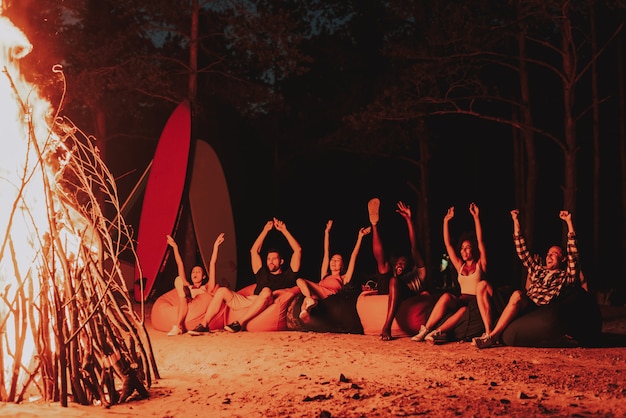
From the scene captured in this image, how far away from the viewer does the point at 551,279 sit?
786cm

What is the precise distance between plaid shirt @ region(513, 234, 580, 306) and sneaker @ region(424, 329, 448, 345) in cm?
107

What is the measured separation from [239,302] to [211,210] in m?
4.13

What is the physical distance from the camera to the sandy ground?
185 inches

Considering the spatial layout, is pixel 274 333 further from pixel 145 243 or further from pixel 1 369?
pixel 1 369

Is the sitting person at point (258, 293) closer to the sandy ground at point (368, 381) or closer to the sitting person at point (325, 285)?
the sitting person at point (325, 285)

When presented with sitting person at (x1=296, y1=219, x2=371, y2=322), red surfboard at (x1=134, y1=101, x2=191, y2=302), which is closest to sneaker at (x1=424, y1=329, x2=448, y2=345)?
sitting person at (x1=296, y1=219, x2=371, y2=322)

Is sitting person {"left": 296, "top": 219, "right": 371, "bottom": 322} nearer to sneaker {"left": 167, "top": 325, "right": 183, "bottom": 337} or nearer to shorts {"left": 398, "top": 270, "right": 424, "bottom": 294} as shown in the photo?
shorts {"left": 398, "top": 270, "right": 424, "bottom": 294}

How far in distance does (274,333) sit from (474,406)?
435cm

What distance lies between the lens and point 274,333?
8797 millimetres

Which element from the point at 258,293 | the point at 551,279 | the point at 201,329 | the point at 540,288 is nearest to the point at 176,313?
the point at 201,329

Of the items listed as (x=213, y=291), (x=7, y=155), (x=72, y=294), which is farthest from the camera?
(x=213, y=291)

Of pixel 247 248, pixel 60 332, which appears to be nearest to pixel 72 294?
pixel 60 332

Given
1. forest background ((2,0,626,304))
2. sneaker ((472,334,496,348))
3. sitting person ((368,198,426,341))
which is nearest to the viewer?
sneaker ((472,334,496,348))

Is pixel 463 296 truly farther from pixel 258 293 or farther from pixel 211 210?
pixel 211 210
